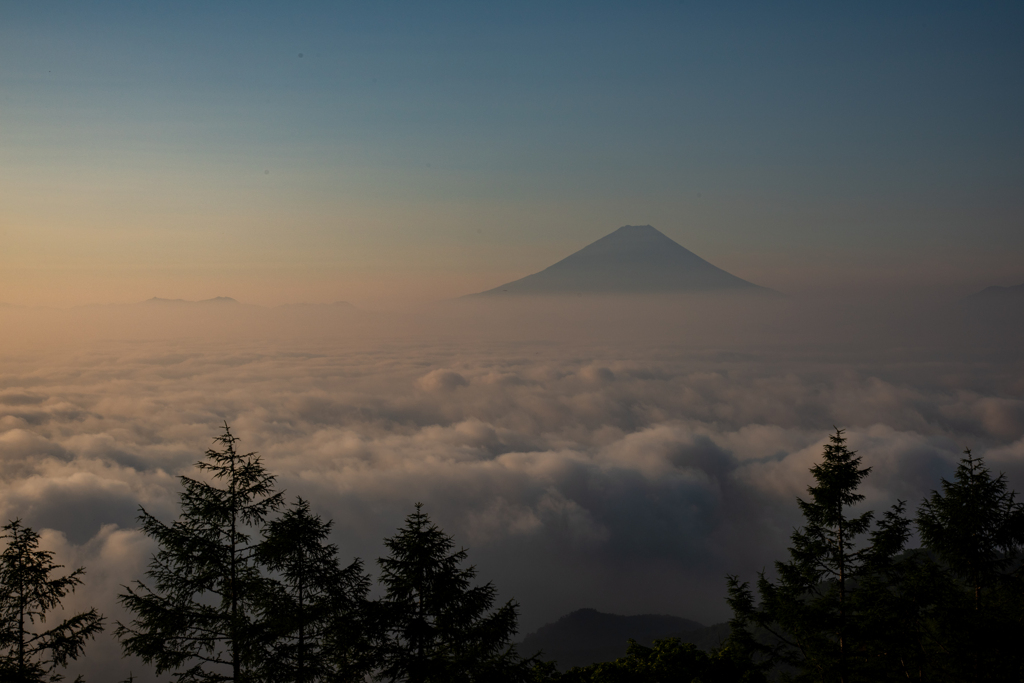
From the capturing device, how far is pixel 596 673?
23.8 meters

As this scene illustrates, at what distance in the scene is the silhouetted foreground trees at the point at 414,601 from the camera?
1350 cm

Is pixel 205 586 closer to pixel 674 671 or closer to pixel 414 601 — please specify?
pixel 414 601

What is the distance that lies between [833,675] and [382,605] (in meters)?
12.0

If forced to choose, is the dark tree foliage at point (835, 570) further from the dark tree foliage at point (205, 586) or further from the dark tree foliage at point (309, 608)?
the dark tree foliage at point (205, 586)

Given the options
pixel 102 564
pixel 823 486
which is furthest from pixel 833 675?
pixel 102 564

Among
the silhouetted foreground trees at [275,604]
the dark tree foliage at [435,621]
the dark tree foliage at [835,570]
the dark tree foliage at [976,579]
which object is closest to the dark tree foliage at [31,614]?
the silhouetted foreground trees at [275,604]

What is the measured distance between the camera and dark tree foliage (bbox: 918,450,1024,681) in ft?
61.3

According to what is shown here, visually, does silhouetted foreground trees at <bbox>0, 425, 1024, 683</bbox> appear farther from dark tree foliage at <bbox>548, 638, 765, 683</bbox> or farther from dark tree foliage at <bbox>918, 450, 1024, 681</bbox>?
dark tree foliage at <bbox>548, 638, 765, 683</bbox>

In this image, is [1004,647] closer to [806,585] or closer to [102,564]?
[806,585]

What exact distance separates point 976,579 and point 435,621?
16.3 m

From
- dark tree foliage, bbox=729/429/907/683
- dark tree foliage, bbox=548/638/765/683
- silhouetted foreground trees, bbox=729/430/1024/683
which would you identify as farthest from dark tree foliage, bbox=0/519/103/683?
dark tree foliage, bbox=729/429/907/683

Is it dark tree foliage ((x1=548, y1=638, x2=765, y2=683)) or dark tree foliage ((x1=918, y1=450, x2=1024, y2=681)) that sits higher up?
dark tree foliage ((x1=918, y1=450, x2=1024, y2=681))

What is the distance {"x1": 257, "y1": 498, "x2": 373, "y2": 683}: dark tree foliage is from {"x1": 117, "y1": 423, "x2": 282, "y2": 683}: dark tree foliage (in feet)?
1.31

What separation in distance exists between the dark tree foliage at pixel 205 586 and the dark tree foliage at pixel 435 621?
313 centimetres
